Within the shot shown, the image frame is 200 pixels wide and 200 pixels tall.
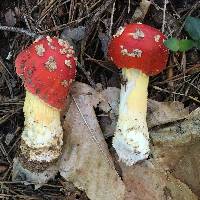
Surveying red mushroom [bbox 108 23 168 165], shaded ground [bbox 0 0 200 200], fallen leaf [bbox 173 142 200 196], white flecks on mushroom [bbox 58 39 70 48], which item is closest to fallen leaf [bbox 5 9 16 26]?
shaded ground [bbox 0 0 200 200]

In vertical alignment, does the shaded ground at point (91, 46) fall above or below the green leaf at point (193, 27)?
below

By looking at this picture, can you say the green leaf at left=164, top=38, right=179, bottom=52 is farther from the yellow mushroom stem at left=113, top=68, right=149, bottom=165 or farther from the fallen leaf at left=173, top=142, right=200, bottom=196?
the fallen leaf at left=173, top=142, right=200, bottom=196

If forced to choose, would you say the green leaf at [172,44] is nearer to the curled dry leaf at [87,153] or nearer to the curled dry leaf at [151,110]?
the curled dry leaf at [151,110]

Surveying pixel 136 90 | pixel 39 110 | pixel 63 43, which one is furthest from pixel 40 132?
pixel 136 90

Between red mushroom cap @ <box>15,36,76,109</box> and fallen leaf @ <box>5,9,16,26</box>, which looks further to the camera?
fallen leaf @ <box>5,9,16,26</box>

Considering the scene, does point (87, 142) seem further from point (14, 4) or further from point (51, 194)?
point (14, 4)

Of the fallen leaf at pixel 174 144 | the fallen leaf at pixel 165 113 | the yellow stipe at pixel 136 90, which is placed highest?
the yellow stipe at pixel 136 90

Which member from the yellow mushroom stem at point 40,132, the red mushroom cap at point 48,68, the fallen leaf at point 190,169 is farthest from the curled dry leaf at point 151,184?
the red mushroom cap at point 48,68

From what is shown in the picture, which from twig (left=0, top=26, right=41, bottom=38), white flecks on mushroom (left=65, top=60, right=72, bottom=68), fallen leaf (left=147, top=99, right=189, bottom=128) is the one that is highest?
twig (left=0, top=26, right=41, bottom=38)
